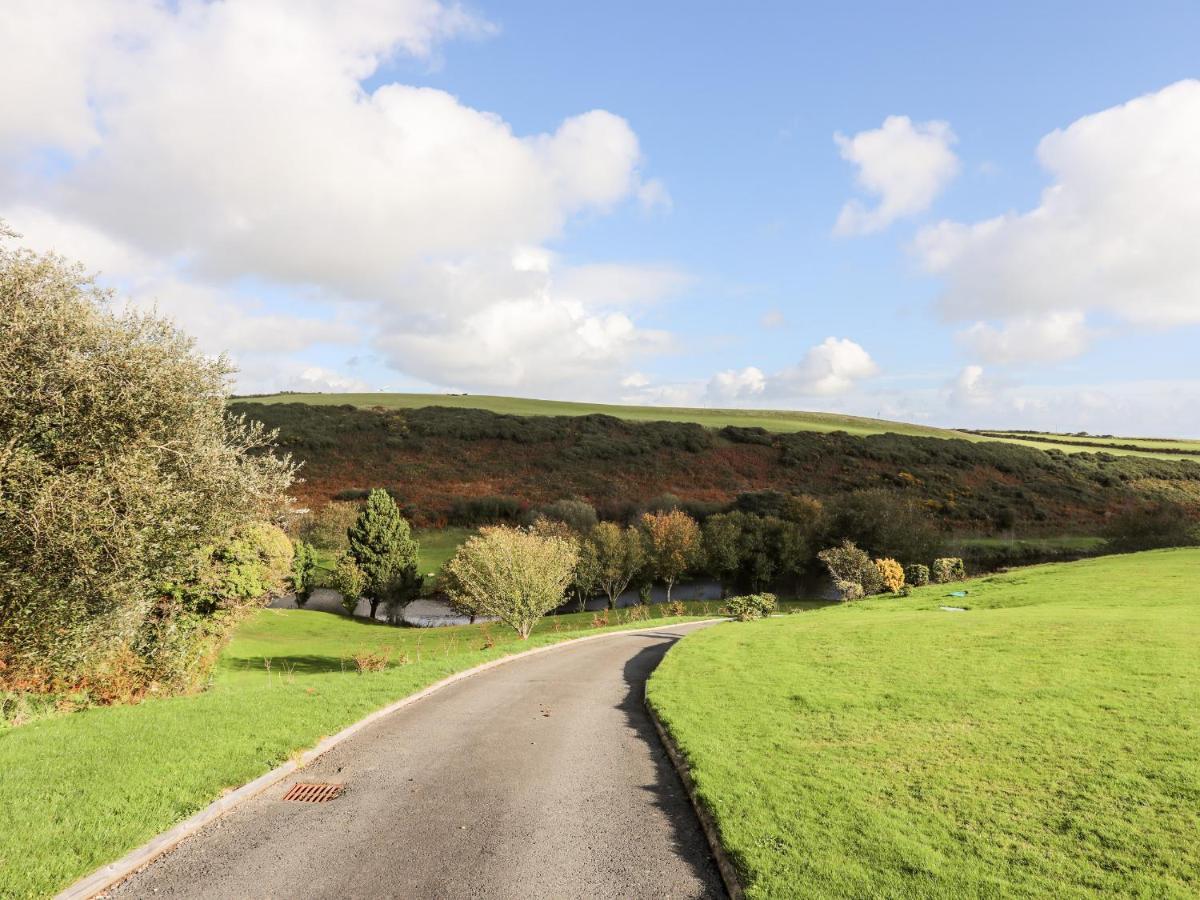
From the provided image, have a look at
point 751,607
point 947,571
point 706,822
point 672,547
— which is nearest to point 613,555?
point 672,547

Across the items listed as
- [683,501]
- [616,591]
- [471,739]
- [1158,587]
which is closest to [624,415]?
[683,501]

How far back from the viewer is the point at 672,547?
72062 mm

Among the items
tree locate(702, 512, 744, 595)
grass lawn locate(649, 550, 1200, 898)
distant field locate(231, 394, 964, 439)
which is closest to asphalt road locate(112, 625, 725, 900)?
grass lawn locate(649, 550, 1200, 898)

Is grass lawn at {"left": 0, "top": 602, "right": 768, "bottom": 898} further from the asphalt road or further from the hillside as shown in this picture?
the hillside

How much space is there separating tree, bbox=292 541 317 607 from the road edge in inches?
2393

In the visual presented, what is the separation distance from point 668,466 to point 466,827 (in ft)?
320

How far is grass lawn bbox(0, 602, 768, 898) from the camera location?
27.9ft

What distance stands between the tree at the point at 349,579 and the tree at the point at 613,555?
2342cm

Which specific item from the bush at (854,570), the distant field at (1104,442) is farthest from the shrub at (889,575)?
the distant field at (1104,442)

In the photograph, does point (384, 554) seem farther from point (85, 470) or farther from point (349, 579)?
point (85, 470)

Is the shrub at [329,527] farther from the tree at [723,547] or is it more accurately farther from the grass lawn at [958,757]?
the grass lawn at [958,757]

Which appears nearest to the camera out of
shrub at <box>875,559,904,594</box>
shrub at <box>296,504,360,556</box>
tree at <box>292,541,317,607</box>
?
shrub at <box>875,559,904,594</box>

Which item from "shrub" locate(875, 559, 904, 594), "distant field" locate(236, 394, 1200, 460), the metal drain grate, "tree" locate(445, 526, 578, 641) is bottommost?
"shrub" locate(875, 559, 904, 594)

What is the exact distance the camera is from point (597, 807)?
35.8ft
